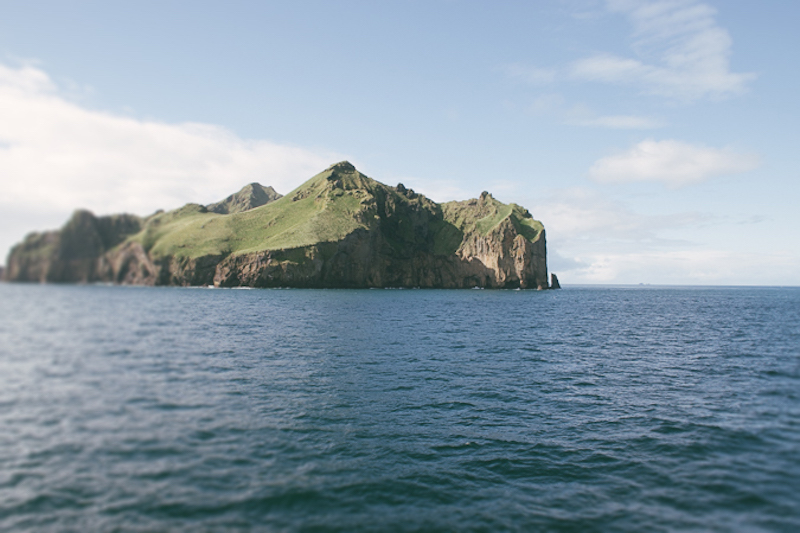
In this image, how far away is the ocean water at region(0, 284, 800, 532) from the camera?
44.7 ft

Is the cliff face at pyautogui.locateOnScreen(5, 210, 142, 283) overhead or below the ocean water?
overhead

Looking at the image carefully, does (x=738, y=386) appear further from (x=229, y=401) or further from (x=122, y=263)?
(x=122, y=263)

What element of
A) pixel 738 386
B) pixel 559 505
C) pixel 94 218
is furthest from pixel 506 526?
pixel 94 218

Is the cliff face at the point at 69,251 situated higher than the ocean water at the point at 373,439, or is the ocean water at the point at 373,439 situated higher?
the cliff face at the point at 69,251

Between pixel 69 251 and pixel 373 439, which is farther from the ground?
pixel 69 251

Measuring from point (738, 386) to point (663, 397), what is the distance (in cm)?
758

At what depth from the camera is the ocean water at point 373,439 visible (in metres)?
13.6

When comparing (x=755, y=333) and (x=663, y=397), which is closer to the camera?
(x=663, y=397)

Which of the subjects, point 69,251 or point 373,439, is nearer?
point 373,439

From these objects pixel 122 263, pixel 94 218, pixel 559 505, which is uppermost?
pixel 94 218

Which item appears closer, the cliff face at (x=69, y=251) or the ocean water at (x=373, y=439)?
the ocean water at (x=373, y=439)

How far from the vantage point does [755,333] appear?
2388 inches

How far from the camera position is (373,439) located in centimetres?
2006

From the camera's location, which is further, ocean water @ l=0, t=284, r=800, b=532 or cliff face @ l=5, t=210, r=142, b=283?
cliff face @ l=5, t=210, r=142, b=283
